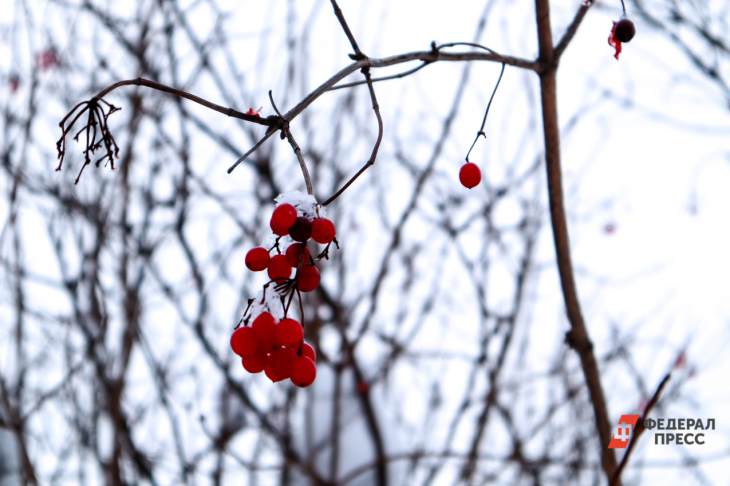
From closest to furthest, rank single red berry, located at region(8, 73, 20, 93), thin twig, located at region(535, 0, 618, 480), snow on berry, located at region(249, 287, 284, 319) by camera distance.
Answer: snow on berry, located at region(249, 287, 284, 319) → thin twig, located at region(535, 0, 618, 480) → single red berry, located at region(8, 73, 20, 93)

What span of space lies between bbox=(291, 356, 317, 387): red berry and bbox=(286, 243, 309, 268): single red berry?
136mm

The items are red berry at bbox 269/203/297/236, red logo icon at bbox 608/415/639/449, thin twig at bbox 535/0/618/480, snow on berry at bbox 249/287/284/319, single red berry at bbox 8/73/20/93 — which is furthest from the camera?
single red berry at bbox 8/73/20/93

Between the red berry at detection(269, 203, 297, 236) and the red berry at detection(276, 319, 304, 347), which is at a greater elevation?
the red berry at detection(269, 203, 297, 236)

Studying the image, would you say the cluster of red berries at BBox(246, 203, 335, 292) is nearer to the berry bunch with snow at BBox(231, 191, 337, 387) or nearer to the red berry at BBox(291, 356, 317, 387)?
the berry bunch with snow at BBox(231, 191, 337, 387)

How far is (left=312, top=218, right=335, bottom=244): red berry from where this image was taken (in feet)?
3.29

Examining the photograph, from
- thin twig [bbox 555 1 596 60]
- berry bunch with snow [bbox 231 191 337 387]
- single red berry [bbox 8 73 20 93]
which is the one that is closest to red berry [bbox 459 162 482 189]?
thin twig [bbox 555 1 596 60]

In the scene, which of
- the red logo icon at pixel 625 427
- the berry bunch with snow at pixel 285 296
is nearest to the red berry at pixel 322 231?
the berry bunch with snow at pixel 285 296

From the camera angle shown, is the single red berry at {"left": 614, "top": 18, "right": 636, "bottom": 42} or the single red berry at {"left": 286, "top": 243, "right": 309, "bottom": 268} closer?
the single red berry at {"left": 286, "top": 243, "right": 309, "bottom": 268}

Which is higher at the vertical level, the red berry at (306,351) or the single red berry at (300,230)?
the single red berry at (300,230)

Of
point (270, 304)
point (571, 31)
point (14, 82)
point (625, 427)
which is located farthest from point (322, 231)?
point (14, 82)

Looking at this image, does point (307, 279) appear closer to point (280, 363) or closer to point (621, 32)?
point (280, 363)

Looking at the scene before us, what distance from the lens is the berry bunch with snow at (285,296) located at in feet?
3.33

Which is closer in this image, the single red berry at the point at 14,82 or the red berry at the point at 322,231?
the red berry at the point at 322,231

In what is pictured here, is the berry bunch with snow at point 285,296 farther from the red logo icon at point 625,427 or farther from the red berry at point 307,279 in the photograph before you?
the red logo icon at point 625,427
